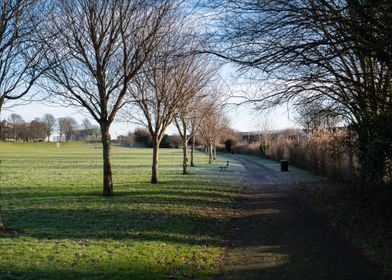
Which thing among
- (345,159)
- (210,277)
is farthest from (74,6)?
(345,159)

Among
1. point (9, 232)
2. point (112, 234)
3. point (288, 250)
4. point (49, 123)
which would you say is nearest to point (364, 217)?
point (288, 250)

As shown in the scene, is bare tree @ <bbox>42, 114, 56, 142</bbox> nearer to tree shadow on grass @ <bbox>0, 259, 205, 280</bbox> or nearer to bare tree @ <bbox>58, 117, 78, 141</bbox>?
bare tree @ <bbox>58, 117, 78, 141</bbox>

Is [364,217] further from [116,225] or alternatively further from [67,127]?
[67,127]

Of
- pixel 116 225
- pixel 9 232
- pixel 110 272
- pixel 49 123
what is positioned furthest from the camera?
pixel 49 123

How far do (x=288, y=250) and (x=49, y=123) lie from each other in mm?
127724

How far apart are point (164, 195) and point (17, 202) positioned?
18.8 ft

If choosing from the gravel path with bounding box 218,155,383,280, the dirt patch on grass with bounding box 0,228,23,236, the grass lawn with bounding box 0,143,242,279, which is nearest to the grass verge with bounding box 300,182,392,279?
the gravel path with bounding box 218,155,383,280

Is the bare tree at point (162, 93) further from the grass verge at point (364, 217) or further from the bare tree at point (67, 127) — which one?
the bare tree at point (67, 127)

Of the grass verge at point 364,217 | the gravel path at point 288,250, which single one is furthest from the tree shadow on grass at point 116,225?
the grass verge at point 364,217

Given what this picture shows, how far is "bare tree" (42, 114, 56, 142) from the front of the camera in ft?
412

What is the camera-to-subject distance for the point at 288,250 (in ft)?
28.6

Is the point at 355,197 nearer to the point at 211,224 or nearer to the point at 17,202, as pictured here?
the point at 211,224

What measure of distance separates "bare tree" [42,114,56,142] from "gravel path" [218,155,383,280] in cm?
12007

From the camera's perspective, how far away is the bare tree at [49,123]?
12569 cm
